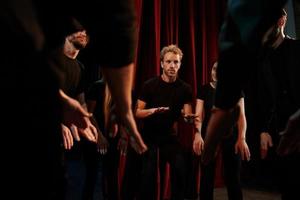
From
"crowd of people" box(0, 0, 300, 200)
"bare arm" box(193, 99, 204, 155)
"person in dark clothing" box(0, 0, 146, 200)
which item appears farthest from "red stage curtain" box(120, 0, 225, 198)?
"person in dark clothing" box(0, 0, 146, 200)

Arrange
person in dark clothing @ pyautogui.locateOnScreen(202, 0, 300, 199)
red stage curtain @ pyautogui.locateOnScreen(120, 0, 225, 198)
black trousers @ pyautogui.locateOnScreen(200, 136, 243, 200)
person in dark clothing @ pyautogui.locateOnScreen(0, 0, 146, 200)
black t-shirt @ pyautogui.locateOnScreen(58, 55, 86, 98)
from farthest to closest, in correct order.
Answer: red stage curtain @ pyautogui.locateOnScreen(120, 0, 225, 198) < black trousers @ pyautogui.locateOnScreen(200, 136, 243, 200) < black t-shirt @ pyautogui.locateOnScreen(58, 55, 86, 98) < person in dark clothing @ pyautogui.locateOnScreen(202, 0, 300, 199) < person in dark clothing @ pyautogui.locateOnScreen(0, 0, 146, 200)

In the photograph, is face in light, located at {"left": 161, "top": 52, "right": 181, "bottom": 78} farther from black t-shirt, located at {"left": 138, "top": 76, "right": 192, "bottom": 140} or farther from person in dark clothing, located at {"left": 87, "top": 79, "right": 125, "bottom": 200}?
person in dark clothing, located at {"left": 87, "top": 79, "right": 125, "bottom": 200}

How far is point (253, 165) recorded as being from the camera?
480 cm

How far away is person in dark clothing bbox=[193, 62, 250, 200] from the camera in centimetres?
283

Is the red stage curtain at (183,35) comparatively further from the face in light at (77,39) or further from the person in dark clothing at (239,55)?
the person in dark clothing at (239,55)

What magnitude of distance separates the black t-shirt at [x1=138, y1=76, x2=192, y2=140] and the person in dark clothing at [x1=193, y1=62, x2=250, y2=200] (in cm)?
17

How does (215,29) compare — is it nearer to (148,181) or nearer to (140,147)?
(148,181)

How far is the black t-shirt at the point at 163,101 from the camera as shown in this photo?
3.17m

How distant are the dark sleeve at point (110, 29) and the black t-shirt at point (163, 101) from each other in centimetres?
240

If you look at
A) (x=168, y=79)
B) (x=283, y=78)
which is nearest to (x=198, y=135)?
(x=168, y=79)

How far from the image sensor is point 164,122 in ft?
10.5

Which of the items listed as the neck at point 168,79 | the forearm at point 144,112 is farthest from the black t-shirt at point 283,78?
the neck at point 168,79

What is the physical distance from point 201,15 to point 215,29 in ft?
0.99

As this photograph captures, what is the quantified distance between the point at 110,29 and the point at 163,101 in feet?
8.52
